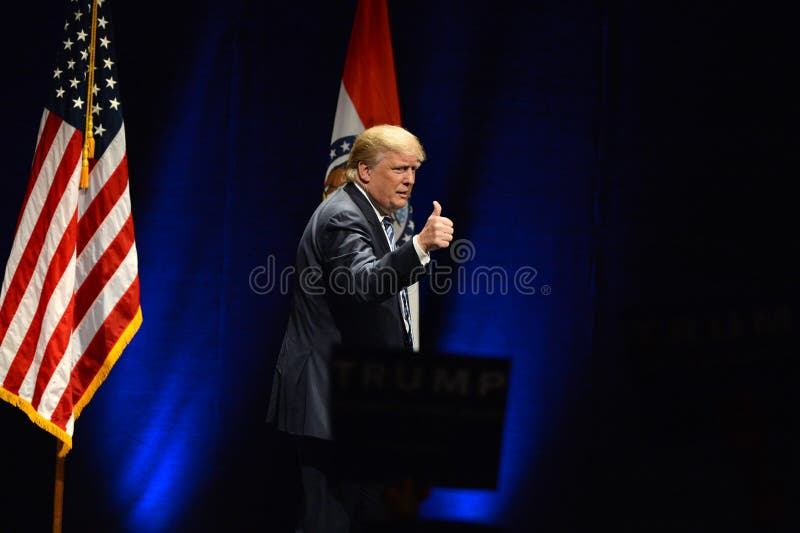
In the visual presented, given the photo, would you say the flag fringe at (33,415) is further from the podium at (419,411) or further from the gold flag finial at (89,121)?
the podium at (419,411)

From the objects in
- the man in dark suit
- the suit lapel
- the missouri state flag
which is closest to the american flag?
the missouri state flag

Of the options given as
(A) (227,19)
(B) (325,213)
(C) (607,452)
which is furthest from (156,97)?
(C) (607,452)

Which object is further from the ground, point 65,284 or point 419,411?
point 65,284

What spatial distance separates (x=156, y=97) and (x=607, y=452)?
2296 millimetres

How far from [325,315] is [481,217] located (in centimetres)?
127

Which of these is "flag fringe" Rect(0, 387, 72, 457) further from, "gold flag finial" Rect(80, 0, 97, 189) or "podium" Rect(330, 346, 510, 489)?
"podium" Rect(330, 346, 510, 489)

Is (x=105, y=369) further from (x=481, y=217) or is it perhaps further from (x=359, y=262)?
(x=481, y=217)

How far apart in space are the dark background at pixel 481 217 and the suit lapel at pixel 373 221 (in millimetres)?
980

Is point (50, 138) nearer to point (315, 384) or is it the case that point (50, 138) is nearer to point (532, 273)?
point (315, 384)

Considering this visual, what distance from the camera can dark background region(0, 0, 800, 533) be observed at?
11.8ft

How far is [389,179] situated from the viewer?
273cm

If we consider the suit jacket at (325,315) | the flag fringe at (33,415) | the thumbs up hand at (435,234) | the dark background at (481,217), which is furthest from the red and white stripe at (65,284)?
the thumbs up hand at (435,234)

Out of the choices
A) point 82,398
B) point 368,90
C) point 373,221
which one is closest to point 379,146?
point 373,221

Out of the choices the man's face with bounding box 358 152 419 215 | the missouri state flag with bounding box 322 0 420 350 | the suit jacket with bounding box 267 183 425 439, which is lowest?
the suit jacket with bounding box 267 183 425 439
